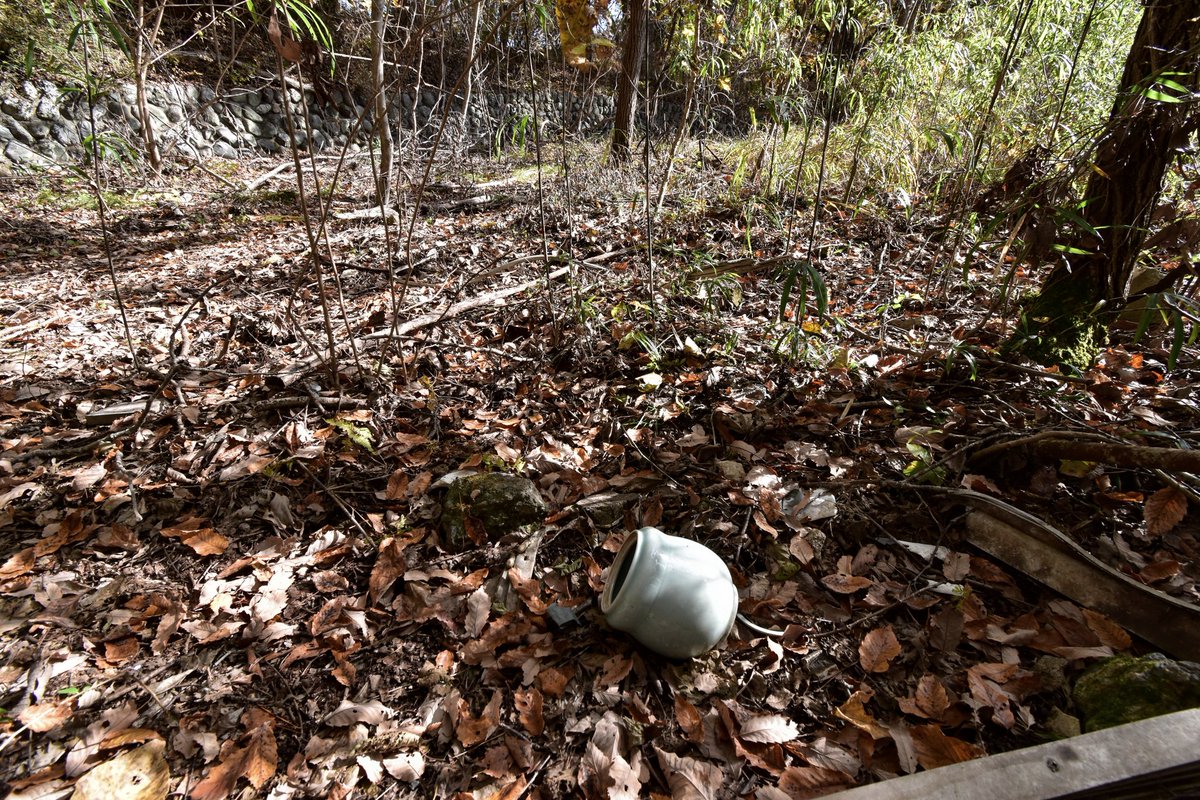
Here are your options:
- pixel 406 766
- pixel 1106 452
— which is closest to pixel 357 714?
pixel 406 766

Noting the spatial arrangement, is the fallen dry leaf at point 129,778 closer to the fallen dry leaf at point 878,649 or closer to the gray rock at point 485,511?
the gray rock at point 485,511

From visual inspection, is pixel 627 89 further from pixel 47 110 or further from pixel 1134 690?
pixel 47 110

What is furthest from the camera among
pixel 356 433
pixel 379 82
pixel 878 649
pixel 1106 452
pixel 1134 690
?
pixel 379 82

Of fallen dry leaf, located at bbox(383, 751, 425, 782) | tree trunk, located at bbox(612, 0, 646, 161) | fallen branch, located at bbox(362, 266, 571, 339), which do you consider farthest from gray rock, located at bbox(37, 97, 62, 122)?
fallen dry leaf, located at bbox(383, 751, 425, 782)

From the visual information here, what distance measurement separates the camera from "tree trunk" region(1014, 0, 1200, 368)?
6.40ft

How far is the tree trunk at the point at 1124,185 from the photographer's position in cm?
195

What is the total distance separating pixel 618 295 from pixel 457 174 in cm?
402

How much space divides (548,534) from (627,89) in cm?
572

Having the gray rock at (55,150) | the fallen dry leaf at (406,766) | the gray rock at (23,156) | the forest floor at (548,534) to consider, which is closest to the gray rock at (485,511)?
the forest floor at (548,534)

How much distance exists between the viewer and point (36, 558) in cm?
187

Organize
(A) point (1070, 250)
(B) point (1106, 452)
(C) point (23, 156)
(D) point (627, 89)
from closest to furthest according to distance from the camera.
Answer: (B) point (1106, 452), (A) point (1070, 250), (D) point (627, 89), (C) point (23, 156)

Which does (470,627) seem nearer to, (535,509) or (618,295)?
(535,509)

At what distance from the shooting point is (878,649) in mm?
1597

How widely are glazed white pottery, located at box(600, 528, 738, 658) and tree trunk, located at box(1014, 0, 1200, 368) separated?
194 cm
